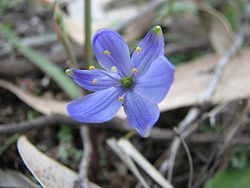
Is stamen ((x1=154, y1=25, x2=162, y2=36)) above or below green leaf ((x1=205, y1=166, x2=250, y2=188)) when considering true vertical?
above

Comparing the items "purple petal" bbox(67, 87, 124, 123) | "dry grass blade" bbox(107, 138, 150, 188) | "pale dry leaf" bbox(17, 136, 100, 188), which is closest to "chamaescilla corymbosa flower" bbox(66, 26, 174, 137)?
"purple petal" bbox(67, 87, 124, 123)

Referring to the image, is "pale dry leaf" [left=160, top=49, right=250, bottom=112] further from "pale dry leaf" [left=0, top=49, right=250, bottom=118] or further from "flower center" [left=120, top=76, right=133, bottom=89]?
"flower center" [left=120, top=76, right=133, bottom=89]

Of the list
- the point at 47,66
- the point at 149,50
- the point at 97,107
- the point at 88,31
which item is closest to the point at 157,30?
the point at 149,50

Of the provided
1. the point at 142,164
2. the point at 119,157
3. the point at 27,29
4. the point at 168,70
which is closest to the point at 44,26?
the point at 27,29

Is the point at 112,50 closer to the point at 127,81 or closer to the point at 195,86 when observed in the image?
the point at 127,81

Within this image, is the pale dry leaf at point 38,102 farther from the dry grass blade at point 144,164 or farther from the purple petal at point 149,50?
the purple petal at point 149,50

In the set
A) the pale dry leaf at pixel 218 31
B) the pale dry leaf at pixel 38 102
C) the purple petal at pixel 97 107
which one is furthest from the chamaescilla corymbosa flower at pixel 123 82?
the pale dry leaf at pixel 218 31

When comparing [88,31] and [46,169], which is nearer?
[46,169]
